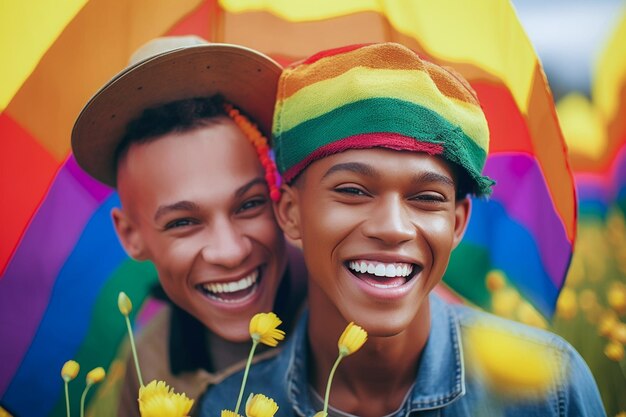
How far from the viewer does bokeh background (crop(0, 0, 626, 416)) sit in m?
2.39

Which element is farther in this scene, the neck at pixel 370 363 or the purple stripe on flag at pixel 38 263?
the purple stripe on flag at pixel 38 263

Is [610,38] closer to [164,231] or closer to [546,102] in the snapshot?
[546,102]

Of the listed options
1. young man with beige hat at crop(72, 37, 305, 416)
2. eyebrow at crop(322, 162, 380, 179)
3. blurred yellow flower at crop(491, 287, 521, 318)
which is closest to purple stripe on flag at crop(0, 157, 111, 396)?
young man with beige hat at crop(72, 37, 305, 416)

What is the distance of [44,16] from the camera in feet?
7.65

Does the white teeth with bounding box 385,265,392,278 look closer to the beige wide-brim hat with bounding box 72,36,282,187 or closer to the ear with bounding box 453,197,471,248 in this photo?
the ear with bounding box 453,197,471,248

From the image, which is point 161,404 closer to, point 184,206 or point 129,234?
point 184,206

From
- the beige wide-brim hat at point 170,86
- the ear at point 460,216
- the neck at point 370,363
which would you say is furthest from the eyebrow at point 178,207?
the ear at point 460,216

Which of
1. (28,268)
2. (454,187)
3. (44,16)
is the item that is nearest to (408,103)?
(454,187)

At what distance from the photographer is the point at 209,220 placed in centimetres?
219

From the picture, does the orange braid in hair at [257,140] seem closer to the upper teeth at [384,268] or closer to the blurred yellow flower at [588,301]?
the upper teeth at [384,268]

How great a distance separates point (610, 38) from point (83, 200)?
2.63m

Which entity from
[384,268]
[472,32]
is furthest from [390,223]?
[472,32]

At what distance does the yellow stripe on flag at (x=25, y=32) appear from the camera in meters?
2.29

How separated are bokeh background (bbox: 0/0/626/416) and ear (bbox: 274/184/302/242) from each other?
0.70 meters
